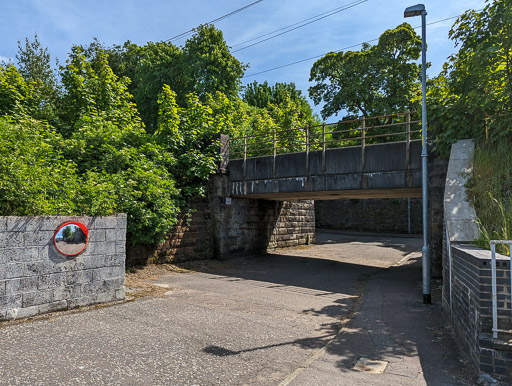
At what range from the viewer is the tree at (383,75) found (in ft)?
80.5

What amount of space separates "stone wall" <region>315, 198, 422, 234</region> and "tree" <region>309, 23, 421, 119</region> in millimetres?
8270

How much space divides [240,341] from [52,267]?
3.60m

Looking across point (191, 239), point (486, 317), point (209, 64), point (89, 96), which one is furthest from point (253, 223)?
point (209, 64)

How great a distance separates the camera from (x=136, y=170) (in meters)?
10.5

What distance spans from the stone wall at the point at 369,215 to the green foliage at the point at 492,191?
2295cm

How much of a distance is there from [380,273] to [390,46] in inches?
765

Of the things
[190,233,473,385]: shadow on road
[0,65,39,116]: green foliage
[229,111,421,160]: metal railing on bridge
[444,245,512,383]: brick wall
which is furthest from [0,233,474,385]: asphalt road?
[0,65,39,116]: green foliage

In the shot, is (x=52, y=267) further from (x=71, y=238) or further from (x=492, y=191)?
(x=492, y=191)

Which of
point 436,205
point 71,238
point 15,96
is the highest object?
point 15,96

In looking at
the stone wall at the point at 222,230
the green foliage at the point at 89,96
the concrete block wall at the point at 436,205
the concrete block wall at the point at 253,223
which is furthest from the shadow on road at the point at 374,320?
the green foliage at the point at 89,96

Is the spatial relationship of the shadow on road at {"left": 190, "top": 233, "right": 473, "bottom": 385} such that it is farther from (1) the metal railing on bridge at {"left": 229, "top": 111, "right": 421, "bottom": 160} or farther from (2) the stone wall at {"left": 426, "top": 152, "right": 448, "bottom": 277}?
(1) the metal railing on bridge at {"left": 229, "top": 111, "right": 421, "bottom": 160}

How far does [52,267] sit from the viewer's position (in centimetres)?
610

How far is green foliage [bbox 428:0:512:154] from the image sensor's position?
294 inches

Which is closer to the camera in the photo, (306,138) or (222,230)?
(222,230)
